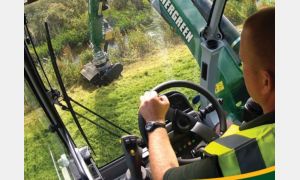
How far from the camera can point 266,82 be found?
1.05m

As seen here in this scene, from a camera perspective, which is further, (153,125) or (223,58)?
(223,58)

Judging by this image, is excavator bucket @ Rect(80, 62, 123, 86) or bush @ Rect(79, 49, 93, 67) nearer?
excavator bucket @ Rect(80, 62, 123, 86)

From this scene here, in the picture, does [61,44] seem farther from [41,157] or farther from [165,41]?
[41,157]

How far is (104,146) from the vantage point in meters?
3.24

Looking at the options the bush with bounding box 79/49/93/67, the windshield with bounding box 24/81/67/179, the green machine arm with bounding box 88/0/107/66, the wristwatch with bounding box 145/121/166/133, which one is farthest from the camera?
the bush with bounding box 79/49/93/67

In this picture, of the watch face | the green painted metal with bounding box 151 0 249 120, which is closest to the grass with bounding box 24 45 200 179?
the green painted metal with bounding box 151 0 249 120

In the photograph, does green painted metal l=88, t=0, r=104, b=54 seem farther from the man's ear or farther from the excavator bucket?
the man's ear

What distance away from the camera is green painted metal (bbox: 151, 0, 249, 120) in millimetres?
2742

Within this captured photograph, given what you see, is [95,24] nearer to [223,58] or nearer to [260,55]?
[223,58]

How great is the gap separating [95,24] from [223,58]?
0.99 m

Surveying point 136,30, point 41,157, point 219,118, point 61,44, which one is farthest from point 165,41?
point 41,157

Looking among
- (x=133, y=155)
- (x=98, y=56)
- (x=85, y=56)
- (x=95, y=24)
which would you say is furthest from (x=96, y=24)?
(x=133, y=155)

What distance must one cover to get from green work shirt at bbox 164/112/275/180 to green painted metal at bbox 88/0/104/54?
195cm

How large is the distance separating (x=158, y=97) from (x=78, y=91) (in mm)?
2427
